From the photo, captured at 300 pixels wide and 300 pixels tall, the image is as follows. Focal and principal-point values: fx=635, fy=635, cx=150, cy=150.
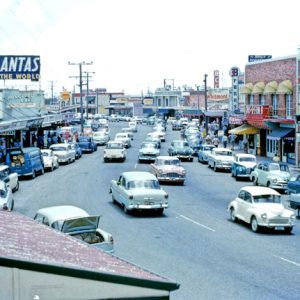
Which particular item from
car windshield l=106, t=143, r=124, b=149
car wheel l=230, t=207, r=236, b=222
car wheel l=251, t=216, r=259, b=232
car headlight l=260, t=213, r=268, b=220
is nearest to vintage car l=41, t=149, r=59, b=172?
car windshield l=106, t=143, r=124, b=149

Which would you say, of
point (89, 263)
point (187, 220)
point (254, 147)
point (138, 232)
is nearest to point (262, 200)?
point (187, 220)

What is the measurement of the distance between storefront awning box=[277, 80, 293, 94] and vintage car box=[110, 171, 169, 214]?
26172mm

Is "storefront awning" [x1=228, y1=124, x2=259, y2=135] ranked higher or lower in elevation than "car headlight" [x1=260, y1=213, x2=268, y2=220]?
higher

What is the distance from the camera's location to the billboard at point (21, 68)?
5488 cm

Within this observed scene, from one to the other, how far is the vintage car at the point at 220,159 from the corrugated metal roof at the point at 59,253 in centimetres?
3691

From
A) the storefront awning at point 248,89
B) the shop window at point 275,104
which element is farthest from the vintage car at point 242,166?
the storefront awning at point 248,89

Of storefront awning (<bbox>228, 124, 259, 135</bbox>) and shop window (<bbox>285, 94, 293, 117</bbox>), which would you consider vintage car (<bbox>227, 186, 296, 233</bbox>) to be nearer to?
shop window (<bbox>285, 94, 293, 117</bbox>)

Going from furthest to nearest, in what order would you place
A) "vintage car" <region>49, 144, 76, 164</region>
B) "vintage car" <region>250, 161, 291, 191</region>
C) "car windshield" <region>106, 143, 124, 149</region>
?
"car windshield" <region>106, 143, 124, 149</region>, "vintage car" <region>49, 144, 76, 164</region>, "vintage car" <region>250, 161, 291, 191</region>

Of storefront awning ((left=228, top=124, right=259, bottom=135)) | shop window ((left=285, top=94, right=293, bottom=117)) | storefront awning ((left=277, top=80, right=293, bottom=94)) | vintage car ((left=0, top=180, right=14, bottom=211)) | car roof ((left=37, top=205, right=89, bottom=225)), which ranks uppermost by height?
storefront awning ((left=277, top=80, right=293, bottom=94))

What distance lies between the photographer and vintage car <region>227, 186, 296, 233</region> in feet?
73.3

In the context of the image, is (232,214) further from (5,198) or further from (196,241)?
(5,198)

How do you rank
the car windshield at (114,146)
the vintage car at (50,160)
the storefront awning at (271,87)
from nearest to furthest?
the vintage car at (50,160) < the car windshield at (114,146) < the storefront awning at (271,87)

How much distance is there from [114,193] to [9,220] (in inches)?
764

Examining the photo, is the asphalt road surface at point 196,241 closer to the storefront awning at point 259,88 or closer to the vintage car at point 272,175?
the vintage car at point 272,175
